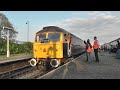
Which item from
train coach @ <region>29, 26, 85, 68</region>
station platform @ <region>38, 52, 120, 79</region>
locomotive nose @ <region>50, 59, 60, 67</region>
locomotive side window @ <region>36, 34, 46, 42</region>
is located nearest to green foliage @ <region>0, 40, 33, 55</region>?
locomotive side window @ <region>36, 34, 46, 42</region>

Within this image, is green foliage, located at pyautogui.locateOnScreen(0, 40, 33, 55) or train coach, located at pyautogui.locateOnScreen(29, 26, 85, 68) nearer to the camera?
train coach, located at pyautogui.locateOnScreen(29, 26, 85, 68)

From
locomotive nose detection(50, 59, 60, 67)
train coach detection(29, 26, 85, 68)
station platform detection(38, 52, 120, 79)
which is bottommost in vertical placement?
station platform detection(38, 52, 120, 79)

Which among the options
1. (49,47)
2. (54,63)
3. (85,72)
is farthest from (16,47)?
(85,72)

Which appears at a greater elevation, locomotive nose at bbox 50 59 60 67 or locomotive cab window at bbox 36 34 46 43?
locomotive cab window at bbox 36 34 46 43

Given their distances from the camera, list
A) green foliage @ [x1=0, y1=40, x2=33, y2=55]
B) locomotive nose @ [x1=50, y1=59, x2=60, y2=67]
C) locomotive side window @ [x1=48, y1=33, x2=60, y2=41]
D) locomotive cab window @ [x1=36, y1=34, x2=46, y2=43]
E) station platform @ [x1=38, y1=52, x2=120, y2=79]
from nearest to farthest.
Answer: station platform @ [x1=38, y1=52, x2=120, y2=79] → locomotive nose @ [x1=50, y1=59, x2=60, y2=67] → locomotive side window @ [x1=48, y1=33, x2=60, y2=41] → locomotive cab window @ [x1=36, y1=34, x2=46, y2=43] → green foliage @ [x1=0, y1=40, x2=33, y2=55]

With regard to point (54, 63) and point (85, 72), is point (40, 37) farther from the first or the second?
point (85, 72)

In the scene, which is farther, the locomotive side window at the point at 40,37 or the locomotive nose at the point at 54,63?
the locomotive side window at the point at 40,37

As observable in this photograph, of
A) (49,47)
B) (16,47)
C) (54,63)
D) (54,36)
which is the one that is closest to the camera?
(54,63)

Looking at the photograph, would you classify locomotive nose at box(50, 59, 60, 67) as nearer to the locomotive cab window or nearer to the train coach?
the train coach

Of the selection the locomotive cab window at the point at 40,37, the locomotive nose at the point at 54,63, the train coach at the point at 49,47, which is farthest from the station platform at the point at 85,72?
the locomotive cab window at the point at 40,37

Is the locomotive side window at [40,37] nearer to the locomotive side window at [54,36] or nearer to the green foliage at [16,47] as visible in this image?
the locomotive side window at [54,36]
